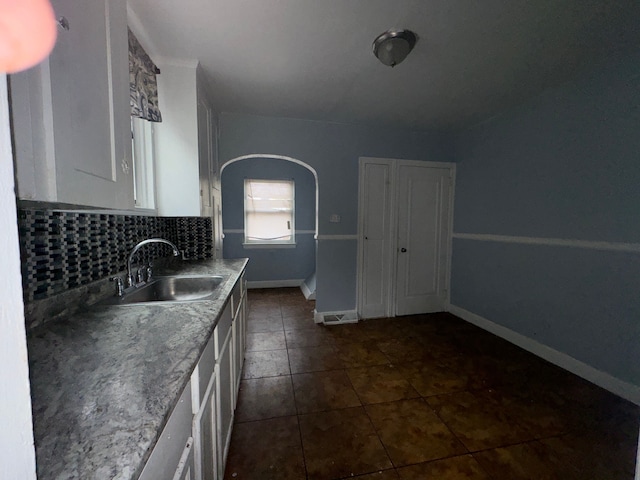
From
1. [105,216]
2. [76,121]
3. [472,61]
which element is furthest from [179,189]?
[472,61]

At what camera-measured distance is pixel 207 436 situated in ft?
3.20

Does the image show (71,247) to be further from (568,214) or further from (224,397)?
(568,214)

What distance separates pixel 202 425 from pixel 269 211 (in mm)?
4014

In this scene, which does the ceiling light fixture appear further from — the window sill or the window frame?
the window sill

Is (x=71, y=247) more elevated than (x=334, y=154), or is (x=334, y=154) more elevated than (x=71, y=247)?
(x=334, y=154)

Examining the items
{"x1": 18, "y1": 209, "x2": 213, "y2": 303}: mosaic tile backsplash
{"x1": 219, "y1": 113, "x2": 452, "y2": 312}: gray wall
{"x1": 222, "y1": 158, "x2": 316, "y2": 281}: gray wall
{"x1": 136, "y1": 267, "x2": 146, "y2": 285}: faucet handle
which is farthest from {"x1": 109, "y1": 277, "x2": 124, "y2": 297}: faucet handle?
{"x1": 222, "y1": 158, "x2": 316, "y2": 281}: gray wall

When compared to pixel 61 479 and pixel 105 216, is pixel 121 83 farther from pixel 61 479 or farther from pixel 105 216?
pixel 61 479

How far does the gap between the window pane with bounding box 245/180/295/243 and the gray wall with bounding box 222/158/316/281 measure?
0.33ft

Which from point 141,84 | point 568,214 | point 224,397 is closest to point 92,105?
point 141,84

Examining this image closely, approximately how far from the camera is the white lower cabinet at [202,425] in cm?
61

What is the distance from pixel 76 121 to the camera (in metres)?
0.69

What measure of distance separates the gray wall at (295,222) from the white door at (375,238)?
185 cm

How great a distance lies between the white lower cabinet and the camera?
0.61 metres

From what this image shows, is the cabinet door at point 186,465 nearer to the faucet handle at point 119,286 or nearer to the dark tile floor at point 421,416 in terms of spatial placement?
the dark tile floor at point 421,416
